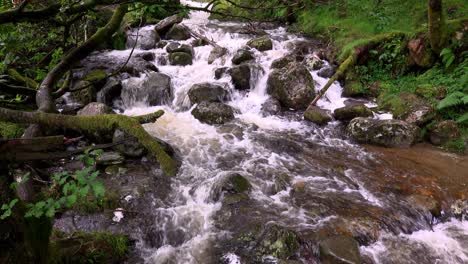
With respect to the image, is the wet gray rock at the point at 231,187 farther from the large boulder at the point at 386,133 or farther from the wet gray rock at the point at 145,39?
the wet gray rock at the point at 145,39

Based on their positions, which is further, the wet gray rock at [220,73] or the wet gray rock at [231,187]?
the wet gray rock at [220,73]

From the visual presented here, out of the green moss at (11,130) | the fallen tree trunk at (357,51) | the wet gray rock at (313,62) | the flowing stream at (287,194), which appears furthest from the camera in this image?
the wet gray rock at (313,62)

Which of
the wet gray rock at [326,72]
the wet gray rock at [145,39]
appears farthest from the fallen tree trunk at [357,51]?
the wet gray rock at [145,39]

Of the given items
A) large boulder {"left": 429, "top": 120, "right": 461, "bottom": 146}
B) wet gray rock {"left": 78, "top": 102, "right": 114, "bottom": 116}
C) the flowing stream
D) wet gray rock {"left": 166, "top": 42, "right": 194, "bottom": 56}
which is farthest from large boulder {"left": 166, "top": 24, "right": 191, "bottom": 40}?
large boulder {"left": 429, "top": 120, "right": 461, "bottom": 146}

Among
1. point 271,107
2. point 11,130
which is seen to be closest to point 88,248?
point 11,130

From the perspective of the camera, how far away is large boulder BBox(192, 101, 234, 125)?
9.42m

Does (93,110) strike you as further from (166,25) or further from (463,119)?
(463,119)

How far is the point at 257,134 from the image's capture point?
29.0 ft

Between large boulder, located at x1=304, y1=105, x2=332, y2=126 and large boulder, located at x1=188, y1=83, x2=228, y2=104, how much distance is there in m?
2.68

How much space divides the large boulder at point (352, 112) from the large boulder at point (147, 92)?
202 inches

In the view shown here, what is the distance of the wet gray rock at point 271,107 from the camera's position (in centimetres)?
1005

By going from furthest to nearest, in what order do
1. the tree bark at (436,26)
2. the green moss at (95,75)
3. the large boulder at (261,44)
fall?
1. the large boulder at (261,44)
2. the green moss at (95,75)
3. the tree bark at (436,26)

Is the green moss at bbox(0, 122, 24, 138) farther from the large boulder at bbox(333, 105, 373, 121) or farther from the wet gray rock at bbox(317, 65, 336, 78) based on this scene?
the wet gray rock at bbox(317, 65, 336, 78)

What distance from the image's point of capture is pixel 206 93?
10.3 m
